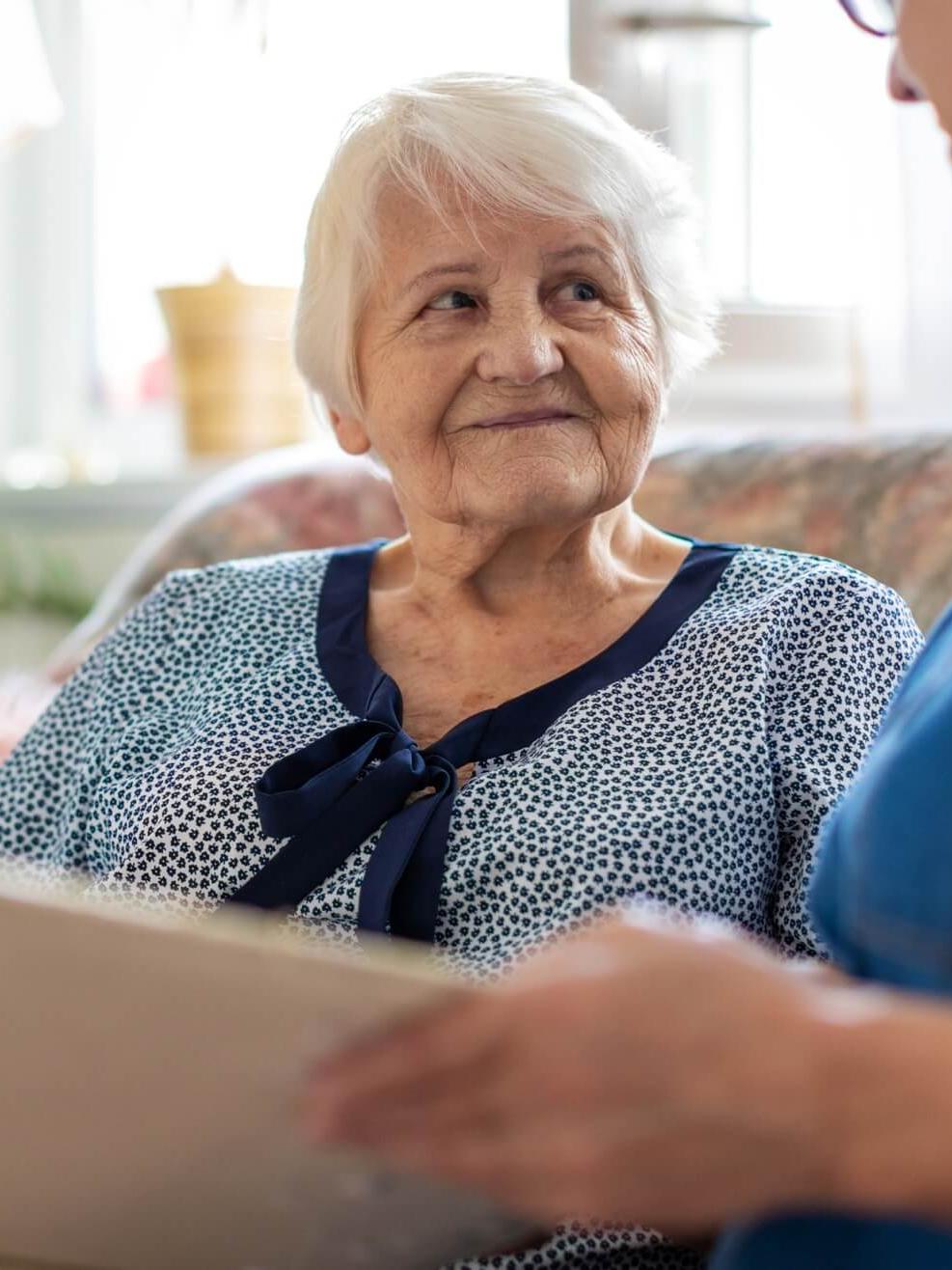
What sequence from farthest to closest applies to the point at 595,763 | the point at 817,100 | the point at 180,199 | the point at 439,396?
1. the point at 180,199
2. the point at 817,100
3. the point at 439,396
4. the point at 595,763

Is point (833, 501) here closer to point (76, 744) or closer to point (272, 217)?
point (76, 744)

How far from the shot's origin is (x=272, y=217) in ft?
9.79

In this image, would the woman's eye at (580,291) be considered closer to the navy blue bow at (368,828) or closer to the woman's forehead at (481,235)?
the woman's forehead at (481,235)

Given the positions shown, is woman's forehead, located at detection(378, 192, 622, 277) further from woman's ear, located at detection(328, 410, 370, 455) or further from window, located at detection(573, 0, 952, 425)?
window, located at detection(573, 0, 952, 425)

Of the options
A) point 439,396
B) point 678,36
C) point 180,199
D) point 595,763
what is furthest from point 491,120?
point 180,199

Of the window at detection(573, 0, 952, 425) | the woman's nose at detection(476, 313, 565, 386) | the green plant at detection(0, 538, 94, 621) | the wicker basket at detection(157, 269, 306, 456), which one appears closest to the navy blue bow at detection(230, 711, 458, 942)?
the woman's nose at detection(476, 313, 565, 386)

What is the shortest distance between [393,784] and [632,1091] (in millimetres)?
666

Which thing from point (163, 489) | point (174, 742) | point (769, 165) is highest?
point (769, 165)

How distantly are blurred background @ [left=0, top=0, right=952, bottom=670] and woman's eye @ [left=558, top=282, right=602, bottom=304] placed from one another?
46cm

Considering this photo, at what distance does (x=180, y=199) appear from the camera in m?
3.17

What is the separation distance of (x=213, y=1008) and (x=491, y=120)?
2.79 feet

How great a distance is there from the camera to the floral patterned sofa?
1522 mm

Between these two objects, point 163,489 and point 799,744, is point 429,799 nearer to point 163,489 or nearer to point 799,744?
point 799,744

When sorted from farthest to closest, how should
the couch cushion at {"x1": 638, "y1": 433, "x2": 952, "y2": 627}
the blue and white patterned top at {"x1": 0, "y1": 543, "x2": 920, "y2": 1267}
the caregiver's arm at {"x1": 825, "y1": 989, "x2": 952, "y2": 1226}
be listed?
the couch cushion at {"x1": 638, "y1": 433, "x2": 952, "y2": 627} < the blue and white patterned top at {"x1": 0, "y1": 543, "x2": 920, "y2": 1267} < the caregiver's arm at {"x1": 825, "y1": 989, "x2": 952, "y2": 1226}
